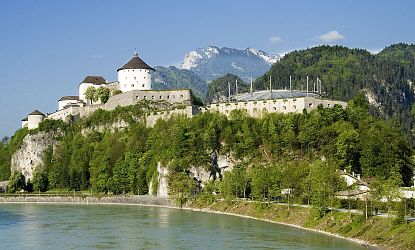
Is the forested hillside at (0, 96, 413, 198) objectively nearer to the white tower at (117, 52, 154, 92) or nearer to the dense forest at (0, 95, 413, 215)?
the dense forest at (0, 95, 413, 215)

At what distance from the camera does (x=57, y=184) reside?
3632 inches

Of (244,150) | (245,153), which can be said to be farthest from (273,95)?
(245,153)

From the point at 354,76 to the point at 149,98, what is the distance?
251ft

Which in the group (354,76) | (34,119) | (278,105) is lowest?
(278,105)

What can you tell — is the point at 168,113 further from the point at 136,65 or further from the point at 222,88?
the point at 222,88

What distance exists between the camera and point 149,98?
89812 mm

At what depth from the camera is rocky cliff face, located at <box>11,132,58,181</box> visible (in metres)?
98.1

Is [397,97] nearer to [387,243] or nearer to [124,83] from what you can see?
[124,83]

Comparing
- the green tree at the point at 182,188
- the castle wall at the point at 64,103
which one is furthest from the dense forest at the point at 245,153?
the castle wall at the point at 64,103

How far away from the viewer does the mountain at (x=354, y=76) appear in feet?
488

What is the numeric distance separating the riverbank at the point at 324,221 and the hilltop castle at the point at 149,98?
1249 cm

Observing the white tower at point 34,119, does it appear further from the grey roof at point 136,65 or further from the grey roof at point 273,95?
the grey roof at point 273,95

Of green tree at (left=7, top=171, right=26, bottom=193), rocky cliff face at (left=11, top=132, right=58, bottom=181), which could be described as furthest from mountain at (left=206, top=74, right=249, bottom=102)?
green tree at (left=7, top=171, right=26, bottom=193)

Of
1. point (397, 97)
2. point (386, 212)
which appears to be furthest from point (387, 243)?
point (397, 97)
